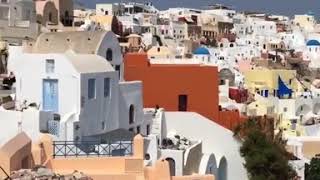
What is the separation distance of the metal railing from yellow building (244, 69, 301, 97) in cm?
2341

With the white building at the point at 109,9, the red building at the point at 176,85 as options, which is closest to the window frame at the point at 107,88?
the red building at the point at 176,85

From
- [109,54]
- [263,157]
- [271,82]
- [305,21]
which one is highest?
[305,21]

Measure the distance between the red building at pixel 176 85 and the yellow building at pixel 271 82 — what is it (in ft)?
53.1

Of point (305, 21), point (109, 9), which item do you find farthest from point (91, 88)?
point (305, 21)

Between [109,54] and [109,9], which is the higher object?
[109,9]

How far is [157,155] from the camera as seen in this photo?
18766mm

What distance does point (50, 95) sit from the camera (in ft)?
60.6

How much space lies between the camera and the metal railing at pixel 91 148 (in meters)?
16.4

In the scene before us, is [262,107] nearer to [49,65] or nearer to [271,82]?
[271,82]

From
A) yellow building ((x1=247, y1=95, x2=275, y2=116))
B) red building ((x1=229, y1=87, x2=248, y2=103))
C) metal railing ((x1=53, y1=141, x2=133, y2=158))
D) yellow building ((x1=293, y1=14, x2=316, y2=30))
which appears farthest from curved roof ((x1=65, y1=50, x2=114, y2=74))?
yellow building ((x1=293, y1=14, x2=316, y2=30))

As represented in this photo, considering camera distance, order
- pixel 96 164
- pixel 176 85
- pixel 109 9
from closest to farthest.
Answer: pixel 96 164 → pixel 176 85 → pixel 109 9

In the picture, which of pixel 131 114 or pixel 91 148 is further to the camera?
pixel 131 114

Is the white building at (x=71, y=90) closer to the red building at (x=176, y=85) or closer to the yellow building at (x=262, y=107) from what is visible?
the red building at (x=176, y=85)

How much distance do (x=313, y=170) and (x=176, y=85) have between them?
17.0 feet
